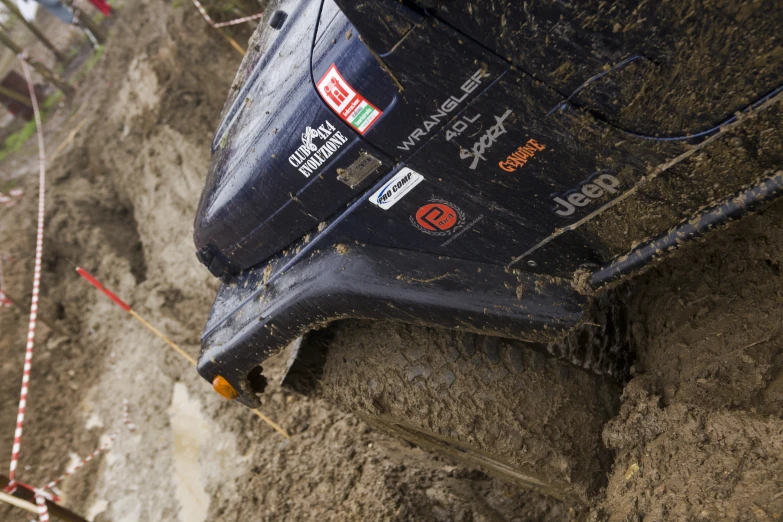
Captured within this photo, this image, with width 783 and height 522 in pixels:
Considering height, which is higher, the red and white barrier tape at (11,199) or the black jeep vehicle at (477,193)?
the black jeep vehicle at (477,193)

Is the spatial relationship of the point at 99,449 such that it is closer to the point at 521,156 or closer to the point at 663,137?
the point at 521,156

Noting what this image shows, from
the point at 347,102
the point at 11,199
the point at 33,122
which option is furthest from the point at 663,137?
the point at 33,122

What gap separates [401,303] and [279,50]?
3.30ft

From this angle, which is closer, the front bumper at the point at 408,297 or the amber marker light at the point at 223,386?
the front bumper at the point at 408,297

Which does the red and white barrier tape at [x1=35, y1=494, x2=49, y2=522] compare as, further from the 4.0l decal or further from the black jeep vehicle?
the 4.0l decal

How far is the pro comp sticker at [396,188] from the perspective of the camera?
157cm

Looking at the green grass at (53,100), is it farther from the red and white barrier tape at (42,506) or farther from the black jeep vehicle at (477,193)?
the black jeep vehicle at (477,193)

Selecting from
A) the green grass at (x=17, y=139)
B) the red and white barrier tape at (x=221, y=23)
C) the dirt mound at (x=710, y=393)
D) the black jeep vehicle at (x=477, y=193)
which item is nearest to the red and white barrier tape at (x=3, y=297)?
the red and white barrier tape at (x=221, y=23)

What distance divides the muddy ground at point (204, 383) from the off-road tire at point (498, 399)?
110 millimetres

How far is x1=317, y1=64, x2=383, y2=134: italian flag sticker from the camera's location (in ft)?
4.84

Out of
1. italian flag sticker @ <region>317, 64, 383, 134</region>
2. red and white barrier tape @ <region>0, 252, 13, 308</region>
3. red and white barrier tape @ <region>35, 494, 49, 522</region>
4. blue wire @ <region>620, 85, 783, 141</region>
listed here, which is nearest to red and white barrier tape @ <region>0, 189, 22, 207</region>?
red and white barrier tape @ <region>0, 252, 13, 308</region>

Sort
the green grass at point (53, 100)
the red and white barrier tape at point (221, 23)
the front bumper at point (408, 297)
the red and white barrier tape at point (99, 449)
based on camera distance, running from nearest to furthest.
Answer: the front bumper at point (408, 297) → the red and white barrier tape at point (99, 449) → the red and white barrier tape at point (221, 23) → the green grass at point (53, 100)

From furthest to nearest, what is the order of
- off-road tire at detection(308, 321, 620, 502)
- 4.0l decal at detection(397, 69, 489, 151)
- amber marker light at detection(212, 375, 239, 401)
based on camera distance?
amber marker light at detection(212, 375, 239, 401), off-road tire at detection(308, 321, 620, 502), 4.0l decal at detection(397, 69, 489, 151)

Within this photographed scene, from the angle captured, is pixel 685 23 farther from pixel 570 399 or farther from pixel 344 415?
pixel 344 415
